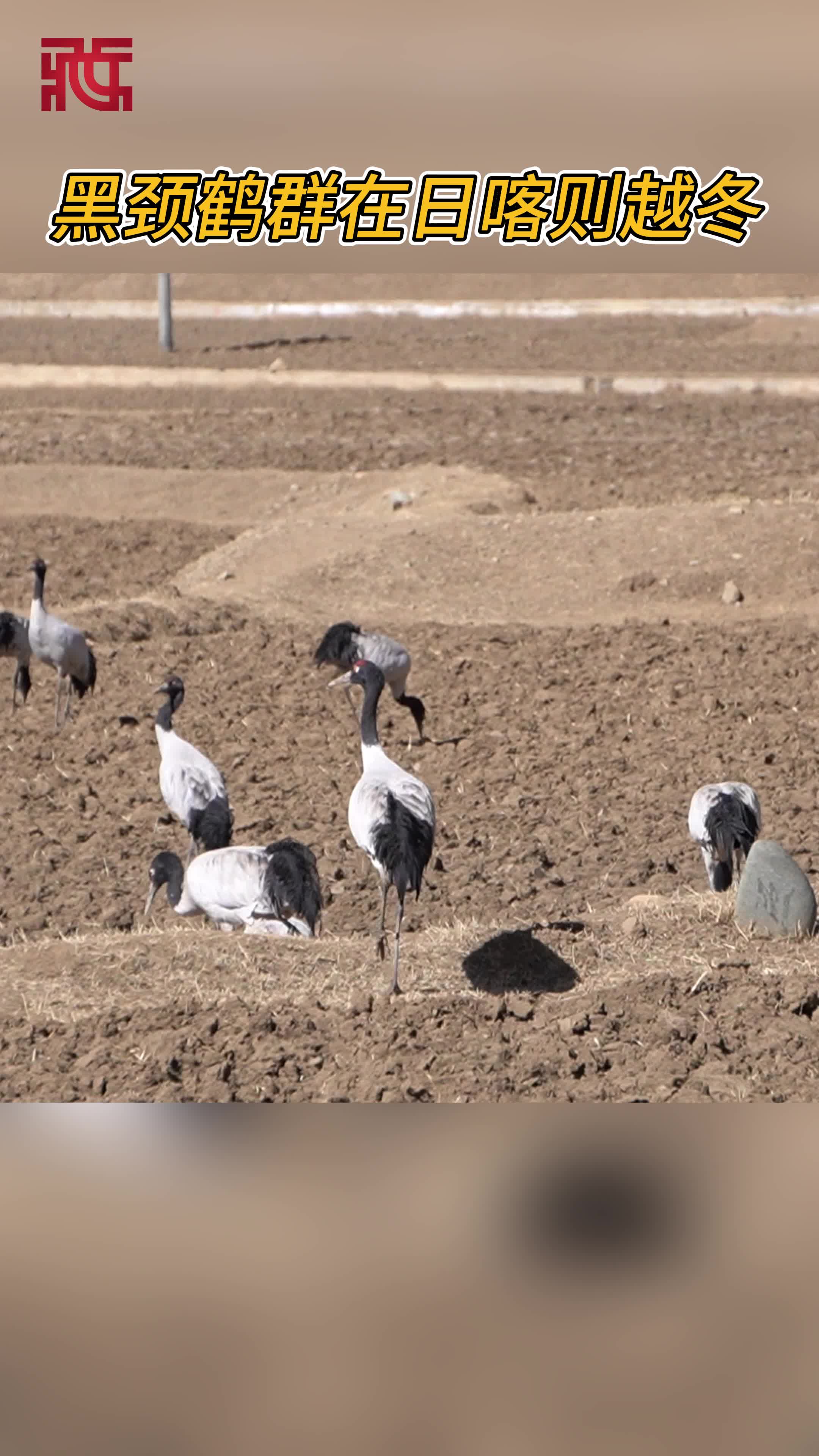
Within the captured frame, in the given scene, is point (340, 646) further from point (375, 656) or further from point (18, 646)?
point (18, 646)

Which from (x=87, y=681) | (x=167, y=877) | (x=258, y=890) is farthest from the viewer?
(x=87, y=681)

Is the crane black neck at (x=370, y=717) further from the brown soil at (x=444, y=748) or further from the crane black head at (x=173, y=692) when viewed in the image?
the crane black head at (x=173, y=692)

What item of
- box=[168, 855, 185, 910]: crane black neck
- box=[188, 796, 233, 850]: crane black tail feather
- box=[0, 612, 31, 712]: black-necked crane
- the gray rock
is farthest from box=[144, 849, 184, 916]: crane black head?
box=[0, 612, 31, 712]: black-necked crane

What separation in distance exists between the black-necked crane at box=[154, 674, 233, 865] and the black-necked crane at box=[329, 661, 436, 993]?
60.7 inches

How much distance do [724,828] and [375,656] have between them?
459 centimetres

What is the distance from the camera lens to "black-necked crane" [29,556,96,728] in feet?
43.7

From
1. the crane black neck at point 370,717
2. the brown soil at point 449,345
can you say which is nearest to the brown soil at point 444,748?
the crane black neck at point 370,717

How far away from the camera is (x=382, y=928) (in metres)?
8.27

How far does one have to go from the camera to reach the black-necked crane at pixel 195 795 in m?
9.73

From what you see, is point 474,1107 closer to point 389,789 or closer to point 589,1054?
point 589,1054

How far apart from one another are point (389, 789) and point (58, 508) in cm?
1608

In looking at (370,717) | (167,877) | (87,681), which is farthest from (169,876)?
(87,681)

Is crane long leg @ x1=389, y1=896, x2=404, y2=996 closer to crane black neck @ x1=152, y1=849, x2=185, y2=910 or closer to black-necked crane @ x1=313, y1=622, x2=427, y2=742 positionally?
crane black neck @ x1=152, y1=849, x2=185, y2=910

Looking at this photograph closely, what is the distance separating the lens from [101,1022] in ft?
22.4
